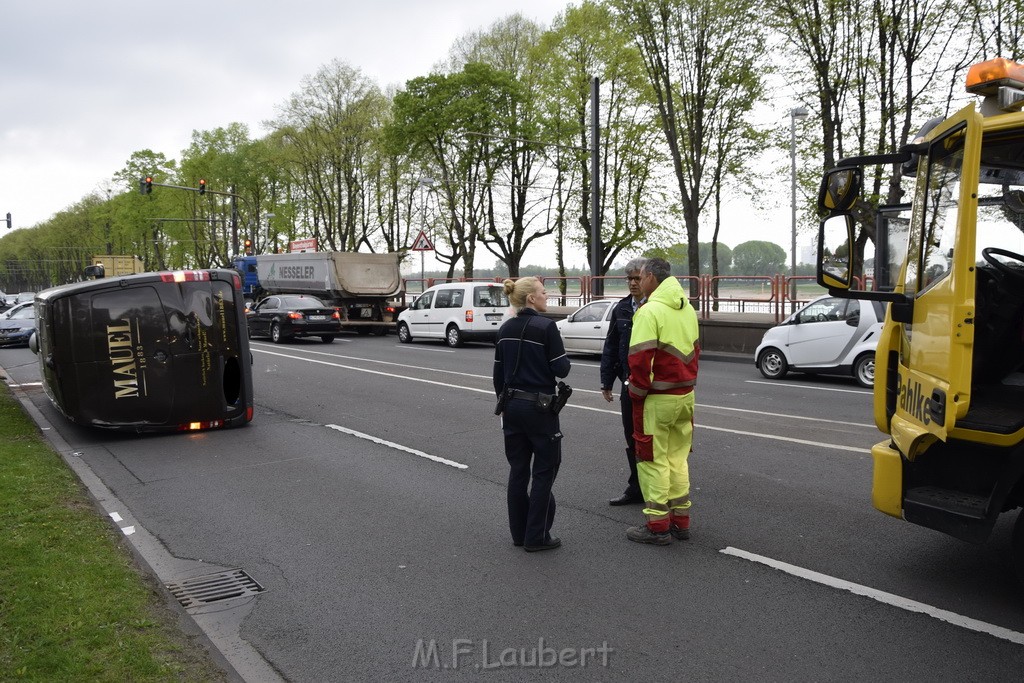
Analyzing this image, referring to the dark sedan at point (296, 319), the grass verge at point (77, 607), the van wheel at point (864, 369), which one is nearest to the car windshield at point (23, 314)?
the dark sedan at point (296, 319)

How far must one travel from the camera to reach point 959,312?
13.1 feet

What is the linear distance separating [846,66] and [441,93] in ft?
75.7

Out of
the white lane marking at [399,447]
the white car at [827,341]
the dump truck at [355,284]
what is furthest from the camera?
the dump truck at [355,284]

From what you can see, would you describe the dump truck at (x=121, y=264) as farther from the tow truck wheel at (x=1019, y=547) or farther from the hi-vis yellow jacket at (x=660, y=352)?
the tow truck wheel at (x=1019, y=547)

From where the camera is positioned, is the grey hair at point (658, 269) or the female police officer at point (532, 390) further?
the grey hair at point (658, 269)

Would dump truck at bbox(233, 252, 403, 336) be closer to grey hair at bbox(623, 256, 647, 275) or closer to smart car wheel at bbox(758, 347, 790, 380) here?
smart car wheel at bbox(758, 347, 790, 380)

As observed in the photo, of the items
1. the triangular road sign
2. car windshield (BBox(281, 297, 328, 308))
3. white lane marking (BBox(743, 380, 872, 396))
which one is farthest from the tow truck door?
the triangular road sign

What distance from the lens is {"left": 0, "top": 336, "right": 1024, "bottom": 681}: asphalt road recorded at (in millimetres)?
4055

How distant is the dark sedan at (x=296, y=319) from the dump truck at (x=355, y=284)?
2.28 metres

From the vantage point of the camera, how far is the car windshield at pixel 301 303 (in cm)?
2645

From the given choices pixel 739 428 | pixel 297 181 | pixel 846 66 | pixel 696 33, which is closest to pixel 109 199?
pixel 297 181

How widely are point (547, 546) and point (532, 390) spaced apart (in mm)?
1092

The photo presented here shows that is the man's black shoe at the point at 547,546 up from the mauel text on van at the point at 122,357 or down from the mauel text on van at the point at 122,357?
down

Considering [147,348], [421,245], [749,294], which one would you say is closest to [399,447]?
[147,348]
